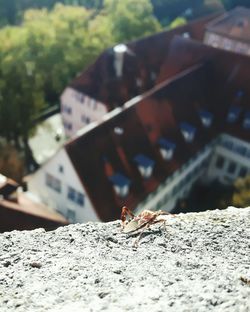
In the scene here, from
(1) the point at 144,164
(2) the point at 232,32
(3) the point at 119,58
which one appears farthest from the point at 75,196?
(2) the point at 232,32

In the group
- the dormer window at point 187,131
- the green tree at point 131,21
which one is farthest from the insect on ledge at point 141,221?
the green tree at point 131,21

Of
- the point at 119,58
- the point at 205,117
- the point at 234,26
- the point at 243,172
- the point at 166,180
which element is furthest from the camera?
the point at 234,26

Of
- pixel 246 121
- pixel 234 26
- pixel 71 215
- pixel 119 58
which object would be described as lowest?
pixel 246 121

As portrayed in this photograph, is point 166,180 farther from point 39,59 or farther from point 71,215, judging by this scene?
point 39,59

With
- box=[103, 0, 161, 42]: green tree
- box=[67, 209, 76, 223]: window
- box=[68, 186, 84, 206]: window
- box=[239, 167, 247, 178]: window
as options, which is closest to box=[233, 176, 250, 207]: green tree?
box=[239, 167, 247, 178]: window

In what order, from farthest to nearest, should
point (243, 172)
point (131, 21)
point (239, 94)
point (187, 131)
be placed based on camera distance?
point (131, 21)
point (243, 172)
point (239, 94)
point (187, 131)

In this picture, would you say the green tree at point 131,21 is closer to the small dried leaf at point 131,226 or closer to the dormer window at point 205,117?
the dormer window at point 205,117

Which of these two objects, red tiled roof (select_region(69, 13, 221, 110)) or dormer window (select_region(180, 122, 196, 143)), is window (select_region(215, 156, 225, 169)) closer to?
dormer window (select_region(180, 122, 196, 143))
